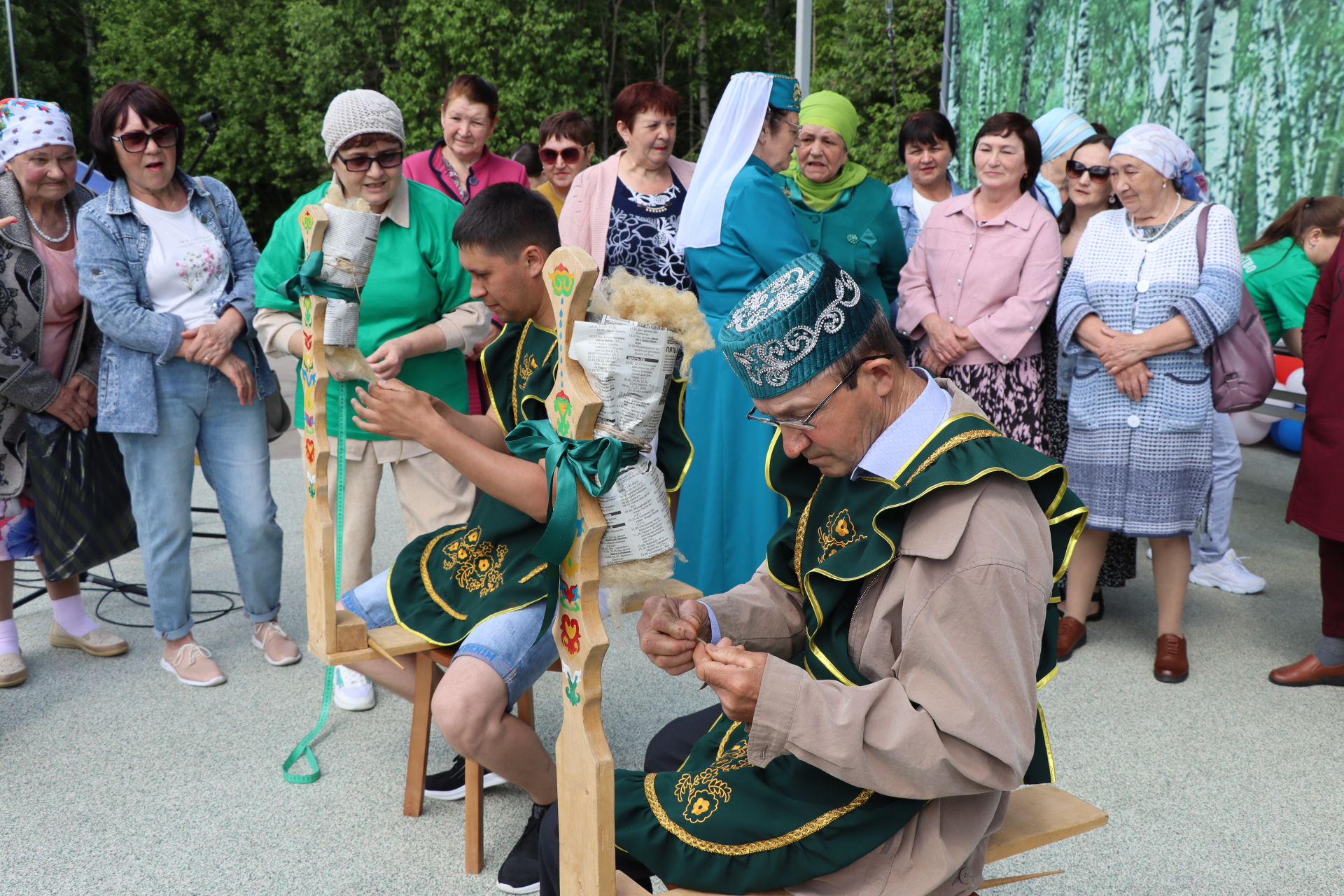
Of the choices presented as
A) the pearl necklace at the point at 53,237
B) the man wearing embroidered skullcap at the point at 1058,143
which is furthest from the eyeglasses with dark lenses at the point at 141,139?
the man wearing embroidered skullcap at the point at 1058,143

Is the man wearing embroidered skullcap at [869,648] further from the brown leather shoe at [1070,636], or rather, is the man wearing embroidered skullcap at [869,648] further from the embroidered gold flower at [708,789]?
the brown leather shoe at [1070,636]

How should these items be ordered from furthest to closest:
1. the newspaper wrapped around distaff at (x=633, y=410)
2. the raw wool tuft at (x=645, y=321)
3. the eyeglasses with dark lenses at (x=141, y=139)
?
the eyeglasses with dark lenses at (x=141, y=139) < the raw wool tuft at (x=645, y=321) < the newspaper wrapped around distaff at (x=633, y=410)

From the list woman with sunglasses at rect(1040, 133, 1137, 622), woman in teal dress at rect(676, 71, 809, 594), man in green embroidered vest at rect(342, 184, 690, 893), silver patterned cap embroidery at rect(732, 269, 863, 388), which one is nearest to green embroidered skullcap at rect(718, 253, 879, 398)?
silver patterned cap embroidery at rect(732, 269, 863, 388)

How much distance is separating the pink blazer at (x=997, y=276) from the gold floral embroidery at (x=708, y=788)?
2575mm

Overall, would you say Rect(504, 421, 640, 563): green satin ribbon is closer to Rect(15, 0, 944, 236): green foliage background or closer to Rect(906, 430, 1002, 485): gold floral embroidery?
Rect(906, 430, 1002, 485): gold floral embroidery

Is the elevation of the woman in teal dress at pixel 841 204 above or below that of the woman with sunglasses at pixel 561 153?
below

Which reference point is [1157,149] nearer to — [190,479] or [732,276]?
[732,276]

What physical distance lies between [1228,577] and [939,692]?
12.9ft

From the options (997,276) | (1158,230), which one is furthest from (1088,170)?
(997,276)

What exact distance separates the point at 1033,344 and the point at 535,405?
225cm

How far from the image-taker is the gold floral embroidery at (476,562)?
8.45 ft

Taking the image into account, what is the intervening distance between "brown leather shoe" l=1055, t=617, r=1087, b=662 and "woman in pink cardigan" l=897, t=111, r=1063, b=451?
673 millimetres

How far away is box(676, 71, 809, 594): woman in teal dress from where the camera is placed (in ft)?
12.0

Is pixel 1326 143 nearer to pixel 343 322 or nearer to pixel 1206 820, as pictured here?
pixel 1206 820
